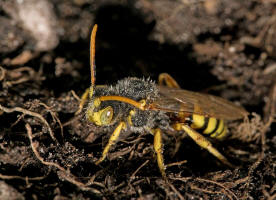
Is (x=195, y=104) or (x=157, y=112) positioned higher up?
(x=195, y=104)

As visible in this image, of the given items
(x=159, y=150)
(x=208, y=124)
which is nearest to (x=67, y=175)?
(x=159, y=150)

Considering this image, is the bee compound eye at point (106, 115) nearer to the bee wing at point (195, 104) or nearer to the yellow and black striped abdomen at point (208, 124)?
the bee wing at point (195, 104)

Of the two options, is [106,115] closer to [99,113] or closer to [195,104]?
[99,113]

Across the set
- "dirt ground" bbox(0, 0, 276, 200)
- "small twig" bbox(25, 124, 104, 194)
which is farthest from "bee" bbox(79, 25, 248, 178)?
"small twig" bbox(25, 124, 104, 194)

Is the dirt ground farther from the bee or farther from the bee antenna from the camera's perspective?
the bee antenna

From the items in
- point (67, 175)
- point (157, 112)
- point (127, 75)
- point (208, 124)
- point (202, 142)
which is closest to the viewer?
point (67, 175)

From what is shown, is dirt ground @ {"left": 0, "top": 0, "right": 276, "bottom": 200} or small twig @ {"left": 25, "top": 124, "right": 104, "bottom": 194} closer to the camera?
small twig @ {"left": 25, "top": 124, "right": 104, "bottom": 194}

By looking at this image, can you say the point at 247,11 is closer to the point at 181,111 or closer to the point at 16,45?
the point at 181,111
